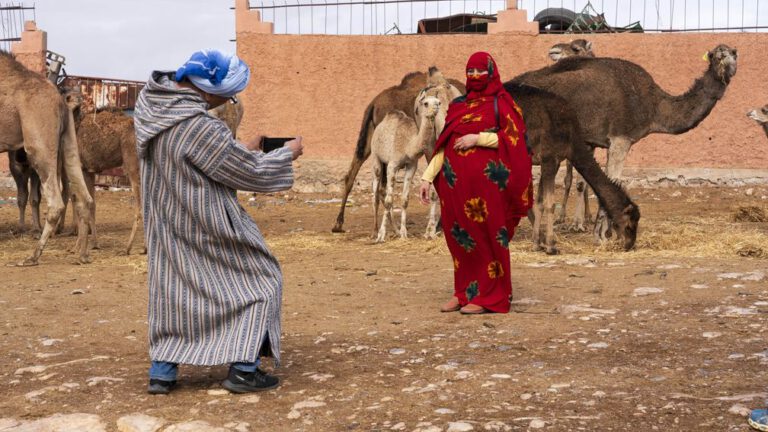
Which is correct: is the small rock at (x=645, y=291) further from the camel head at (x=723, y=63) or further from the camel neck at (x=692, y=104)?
the camel head at (x=723, y=63)

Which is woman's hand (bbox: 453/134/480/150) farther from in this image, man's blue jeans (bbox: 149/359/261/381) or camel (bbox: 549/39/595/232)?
camel (bbox: 549/39/595/232)

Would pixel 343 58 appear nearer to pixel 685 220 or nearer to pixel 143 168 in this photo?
pixel 685 220

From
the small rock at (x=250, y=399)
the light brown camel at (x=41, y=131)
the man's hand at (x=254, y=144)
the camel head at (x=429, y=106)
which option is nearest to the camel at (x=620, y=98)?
the camel head at (x=429, y=106)

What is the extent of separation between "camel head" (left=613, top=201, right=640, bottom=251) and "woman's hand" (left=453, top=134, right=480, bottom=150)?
11.6 feet

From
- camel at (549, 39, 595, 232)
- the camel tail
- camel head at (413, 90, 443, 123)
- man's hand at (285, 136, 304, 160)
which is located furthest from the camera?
the camel tail

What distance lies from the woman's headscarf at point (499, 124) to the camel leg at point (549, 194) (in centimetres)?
296

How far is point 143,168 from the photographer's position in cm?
509

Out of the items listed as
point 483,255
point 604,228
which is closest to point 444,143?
point 483,255

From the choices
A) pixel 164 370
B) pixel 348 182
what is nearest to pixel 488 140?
pixel 164 370

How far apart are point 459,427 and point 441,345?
170 centimetres

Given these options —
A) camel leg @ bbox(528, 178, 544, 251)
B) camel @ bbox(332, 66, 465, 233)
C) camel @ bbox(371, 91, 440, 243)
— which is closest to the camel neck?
camel leg @ bbox(528, 178, 544, 251)

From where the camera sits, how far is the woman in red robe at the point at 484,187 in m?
7.10

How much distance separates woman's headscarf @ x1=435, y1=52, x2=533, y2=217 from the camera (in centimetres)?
712

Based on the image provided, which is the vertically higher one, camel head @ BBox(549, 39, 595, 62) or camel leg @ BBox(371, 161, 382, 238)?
camel head @ BBox(549, 39, 595, 62)
